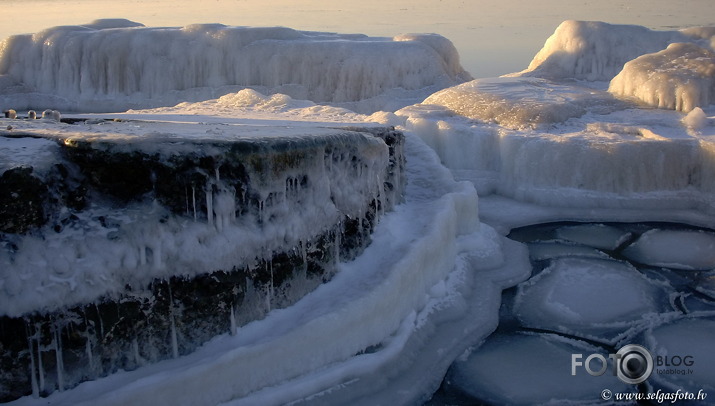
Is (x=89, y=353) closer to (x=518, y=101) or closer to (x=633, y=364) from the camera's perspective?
(x=633, y=364)

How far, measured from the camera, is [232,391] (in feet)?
13.1

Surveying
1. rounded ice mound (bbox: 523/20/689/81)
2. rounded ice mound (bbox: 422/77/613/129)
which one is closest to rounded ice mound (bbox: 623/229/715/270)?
rounded ice mound (bbox: 422/77/613/129)

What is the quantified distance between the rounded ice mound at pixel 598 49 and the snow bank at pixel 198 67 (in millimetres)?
2274

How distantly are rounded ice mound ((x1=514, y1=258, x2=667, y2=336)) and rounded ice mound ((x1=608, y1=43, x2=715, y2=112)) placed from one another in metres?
4.09

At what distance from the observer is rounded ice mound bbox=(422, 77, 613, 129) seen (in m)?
9.49

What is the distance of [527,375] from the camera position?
4.75 m

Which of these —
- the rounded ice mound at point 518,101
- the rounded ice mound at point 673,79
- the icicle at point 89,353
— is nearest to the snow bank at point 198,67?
the rounded ice mound at point 518,101

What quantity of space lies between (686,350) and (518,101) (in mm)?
5335

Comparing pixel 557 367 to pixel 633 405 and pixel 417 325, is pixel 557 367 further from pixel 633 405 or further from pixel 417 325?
pixel 417 325

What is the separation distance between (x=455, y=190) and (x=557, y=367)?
7.76 feet

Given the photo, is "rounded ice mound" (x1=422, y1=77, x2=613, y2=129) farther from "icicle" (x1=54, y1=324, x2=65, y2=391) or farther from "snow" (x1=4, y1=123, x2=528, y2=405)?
"icicle" (x1=54, y1=324, x2=65, y2=391)

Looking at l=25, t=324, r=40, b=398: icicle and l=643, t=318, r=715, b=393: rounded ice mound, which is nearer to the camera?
l=25, t=324, r=40, b=398: icicle

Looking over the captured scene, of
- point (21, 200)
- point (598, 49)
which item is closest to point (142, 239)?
point (21, 200)

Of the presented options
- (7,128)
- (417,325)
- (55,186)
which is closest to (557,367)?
(417,325)
